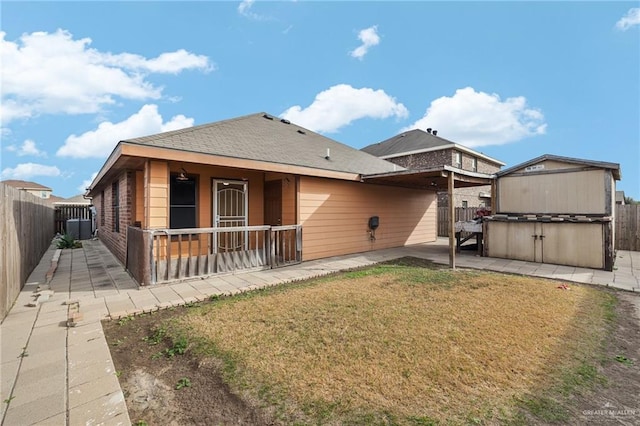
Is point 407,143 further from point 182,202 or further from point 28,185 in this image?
point 28,185

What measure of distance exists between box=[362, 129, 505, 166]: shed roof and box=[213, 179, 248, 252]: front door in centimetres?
1431

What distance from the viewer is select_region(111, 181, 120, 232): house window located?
A: 321 inches

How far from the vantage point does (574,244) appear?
23.1 ft

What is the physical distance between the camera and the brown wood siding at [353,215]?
7.71m

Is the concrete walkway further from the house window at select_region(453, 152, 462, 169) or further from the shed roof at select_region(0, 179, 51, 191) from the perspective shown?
the shed roof at select_region(0, 179, 51, 191)

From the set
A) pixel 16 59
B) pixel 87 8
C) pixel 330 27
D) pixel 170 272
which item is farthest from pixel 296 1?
pixel 170 272

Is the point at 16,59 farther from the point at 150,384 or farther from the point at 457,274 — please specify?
the point at 457,274

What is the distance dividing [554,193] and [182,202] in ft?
32.2

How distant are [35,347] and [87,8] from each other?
319 inches

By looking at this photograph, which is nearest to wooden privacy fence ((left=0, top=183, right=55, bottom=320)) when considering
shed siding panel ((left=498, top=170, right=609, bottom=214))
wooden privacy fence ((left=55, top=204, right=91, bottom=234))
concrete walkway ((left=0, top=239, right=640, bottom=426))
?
concrete walkway ((left=0, top=239, right=640, bottom=426))

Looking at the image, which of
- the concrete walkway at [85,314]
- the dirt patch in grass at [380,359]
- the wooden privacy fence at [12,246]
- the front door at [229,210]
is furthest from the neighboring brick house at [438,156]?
the wooden privacy fence at [12,246]

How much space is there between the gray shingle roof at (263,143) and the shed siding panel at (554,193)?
423cm

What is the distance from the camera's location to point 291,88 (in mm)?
13367

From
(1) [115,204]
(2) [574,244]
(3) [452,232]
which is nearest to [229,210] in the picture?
(1) [115,204]
